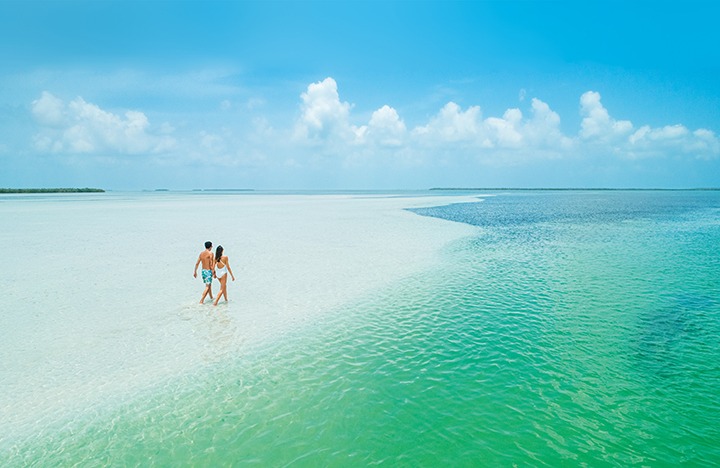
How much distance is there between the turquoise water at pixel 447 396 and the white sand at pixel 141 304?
90cm

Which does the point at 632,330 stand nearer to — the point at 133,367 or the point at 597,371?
the point at 597,371

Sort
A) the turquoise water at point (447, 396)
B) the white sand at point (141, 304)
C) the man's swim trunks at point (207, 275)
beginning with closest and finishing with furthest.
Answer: the turquoise water at point (447, 396), the white sand at point (141, 304), the man's swim trunks at point (207, 275)

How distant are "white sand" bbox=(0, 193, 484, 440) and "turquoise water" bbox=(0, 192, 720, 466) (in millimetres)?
896

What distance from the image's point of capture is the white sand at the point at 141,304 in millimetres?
8852

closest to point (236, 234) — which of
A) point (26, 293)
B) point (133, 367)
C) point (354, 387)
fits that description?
point (26, 293)

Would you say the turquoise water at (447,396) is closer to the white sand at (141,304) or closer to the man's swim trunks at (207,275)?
the white sand at (141,304)

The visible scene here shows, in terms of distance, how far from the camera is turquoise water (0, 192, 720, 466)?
262 inches

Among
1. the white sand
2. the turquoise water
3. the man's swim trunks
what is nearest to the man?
the man's swim trunks

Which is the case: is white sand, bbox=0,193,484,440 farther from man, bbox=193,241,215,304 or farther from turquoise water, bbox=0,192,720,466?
man, bbox=193,241,215,304

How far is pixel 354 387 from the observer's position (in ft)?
28.4

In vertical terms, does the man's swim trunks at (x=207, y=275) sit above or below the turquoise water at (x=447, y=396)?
above

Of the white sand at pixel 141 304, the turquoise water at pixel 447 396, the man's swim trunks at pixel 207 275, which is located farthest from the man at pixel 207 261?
the turquoise water at pixel 447 396

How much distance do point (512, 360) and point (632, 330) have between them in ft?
14.6

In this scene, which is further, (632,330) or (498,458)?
(632,330)
